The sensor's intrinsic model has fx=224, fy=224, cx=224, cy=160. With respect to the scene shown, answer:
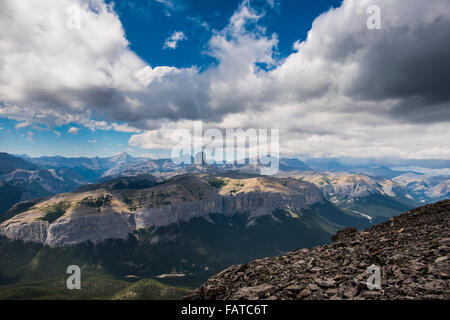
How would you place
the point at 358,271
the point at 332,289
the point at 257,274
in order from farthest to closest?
the point at 257,274 < the point at 358,271 < the point at 332,289

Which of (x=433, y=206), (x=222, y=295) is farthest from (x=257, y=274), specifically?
(x=433, y=206)

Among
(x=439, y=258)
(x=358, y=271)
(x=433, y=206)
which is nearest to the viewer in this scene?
(x=439, y=258)
